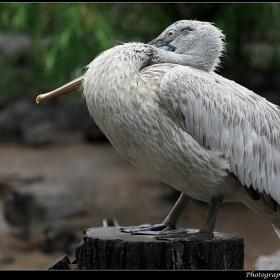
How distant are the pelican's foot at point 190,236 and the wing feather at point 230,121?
331 mm

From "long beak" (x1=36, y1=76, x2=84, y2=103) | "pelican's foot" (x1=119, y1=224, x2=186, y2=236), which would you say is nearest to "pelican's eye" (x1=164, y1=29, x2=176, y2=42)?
"long beak" (x1=36, y1=76, x2=84, y2=103)

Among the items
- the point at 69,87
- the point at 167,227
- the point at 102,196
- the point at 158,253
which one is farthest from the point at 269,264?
the point at 102,196

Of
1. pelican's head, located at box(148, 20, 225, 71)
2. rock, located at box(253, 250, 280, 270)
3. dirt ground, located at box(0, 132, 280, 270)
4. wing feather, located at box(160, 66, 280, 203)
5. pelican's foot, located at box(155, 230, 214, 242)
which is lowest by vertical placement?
dirt ground, located at box(0, 132, 280, 270)

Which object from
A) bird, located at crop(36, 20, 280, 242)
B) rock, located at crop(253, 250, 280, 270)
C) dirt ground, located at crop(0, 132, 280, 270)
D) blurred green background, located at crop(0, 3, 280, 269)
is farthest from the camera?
dirt ground, located at crop(0, 132, 280, 270)

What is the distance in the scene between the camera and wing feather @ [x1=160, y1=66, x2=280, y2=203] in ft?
9.73

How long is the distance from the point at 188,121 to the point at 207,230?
1.93 feet

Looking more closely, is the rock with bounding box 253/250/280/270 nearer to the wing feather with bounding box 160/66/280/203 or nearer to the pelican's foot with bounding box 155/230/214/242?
the wing feather with bounding box 160/66/280/203

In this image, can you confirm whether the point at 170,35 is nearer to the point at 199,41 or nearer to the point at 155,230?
the point at 199,41

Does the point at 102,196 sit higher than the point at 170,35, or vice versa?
the point at 170,35

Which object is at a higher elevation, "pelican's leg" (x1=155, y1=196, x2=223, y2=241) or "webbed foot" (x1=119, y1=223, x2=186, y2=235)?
"pelican's leg" (x1=155, y1=196, x2=223, y2=241)

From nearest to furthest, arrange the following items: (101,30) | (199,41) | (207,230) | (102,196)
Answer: (207,230) → (199,41) → (101,30) → (102,196)

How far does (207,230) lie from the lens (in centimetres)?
307

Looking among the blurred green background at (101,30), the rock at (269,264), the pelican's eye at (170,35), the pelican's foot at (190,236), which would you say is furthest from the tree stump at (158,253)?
the blurred green background at (101,30)
